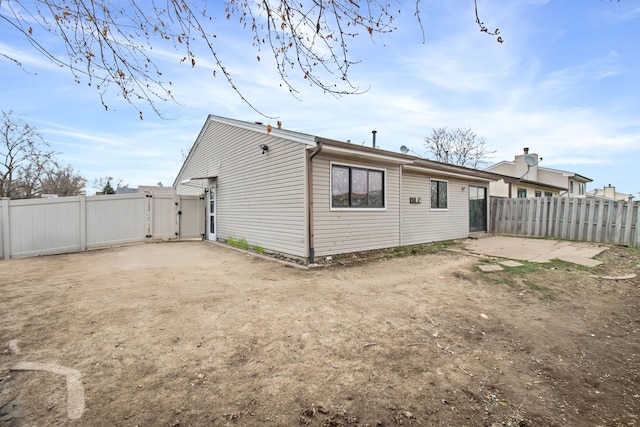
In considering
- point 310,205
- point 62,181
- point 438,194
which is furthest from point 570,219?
point 62,181

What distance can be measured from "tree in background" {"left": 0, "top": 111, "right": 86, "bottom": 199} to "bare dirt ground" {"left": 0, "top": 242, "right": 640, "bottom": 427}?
18.5 m

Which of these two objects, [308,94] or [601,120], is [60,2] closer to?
[308,94]

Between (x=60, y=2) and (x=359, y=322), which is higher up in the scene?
(x=60, y=2)

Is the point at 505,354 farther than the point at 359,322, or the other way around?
the point at 359,322

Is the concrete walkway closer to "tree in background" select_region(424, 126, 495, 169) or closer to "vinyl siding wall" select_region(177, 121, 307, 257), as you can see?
"vinyl siding wall" select_region(177, 121, 307, 257)

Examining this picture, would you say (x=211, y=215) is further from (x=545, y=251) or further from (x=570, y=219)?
(x=570, y=219)

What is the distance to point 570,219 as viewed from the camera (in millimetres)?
10844

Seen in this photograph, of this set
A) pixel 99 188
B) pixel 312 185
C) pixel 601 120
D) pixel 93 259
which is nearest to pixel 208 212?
pixel 93 259

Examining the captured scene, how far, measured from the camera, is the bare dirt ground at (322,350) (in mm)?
2090

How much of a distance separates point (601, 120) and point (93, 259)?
67.1 ft

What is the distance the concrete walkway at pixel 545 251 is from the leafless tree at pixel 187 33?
275 inches

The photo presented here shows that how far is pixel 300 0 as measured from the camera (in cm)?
283

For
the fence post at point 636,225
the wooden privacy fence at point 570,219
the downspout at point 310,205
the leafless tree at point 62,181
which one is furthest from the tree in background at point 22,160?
the fence post at point 636,225

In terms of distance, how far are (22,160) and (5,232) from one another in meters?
15.9
